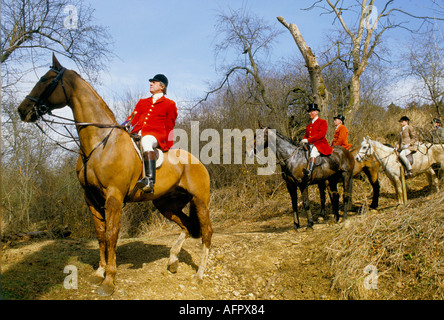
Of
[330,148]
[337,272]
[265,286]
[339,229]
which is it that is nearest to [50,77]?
[265,286]

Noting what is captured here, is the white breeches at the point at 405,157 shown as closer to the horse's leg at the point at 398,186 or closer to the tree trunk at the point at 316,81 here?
the horse's leg at the point at 398,186

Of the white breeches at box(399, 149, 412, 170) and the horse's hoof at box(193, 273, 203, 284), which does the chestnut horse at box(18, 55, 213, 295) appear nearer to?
the horse's hoof at box(193, 273, 203, 284)

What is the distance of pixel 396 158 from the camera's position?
36.3 feet

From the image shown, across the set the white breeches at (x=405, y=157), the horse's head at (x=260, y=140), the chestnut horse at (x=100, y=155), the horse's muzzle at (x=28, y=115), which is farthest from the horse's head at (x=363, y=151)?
the horse's muzzle at (x=28, y=115)

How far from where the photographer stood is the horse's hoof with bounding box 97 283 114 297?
432 centimetres

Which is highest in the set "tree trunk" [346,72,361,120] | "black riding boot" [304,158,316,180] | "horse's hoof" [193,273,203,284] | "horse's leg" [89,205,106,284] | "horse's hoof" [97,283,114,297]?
"tree trunk" [346,72,361,120]

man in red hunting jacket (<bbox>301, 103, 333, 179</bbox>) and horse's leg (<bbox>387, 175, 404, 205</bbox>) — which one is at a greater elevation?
man in red hunting jacket (<bbox>301, 103, 333, 179</bbox>)

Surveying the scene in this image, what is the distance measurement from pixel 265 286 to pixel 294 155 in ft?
12.6

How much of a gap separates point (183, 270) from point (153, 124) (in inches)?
91.4

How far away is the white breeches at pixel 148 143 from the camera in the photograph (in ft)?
16.1

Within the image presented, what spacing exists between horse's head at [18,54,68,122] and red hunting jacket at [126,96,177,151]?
1.08 metres

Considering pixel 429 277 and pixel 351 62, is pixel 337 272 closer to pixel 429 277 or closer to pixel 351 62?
pixel 429 277

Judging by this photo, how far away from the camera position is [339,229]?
6.54 m

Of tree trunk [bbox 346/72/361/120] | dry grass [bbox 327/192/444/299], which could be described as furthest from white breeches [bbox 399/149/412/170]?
dry grass [bbox 327/192/444/299]
